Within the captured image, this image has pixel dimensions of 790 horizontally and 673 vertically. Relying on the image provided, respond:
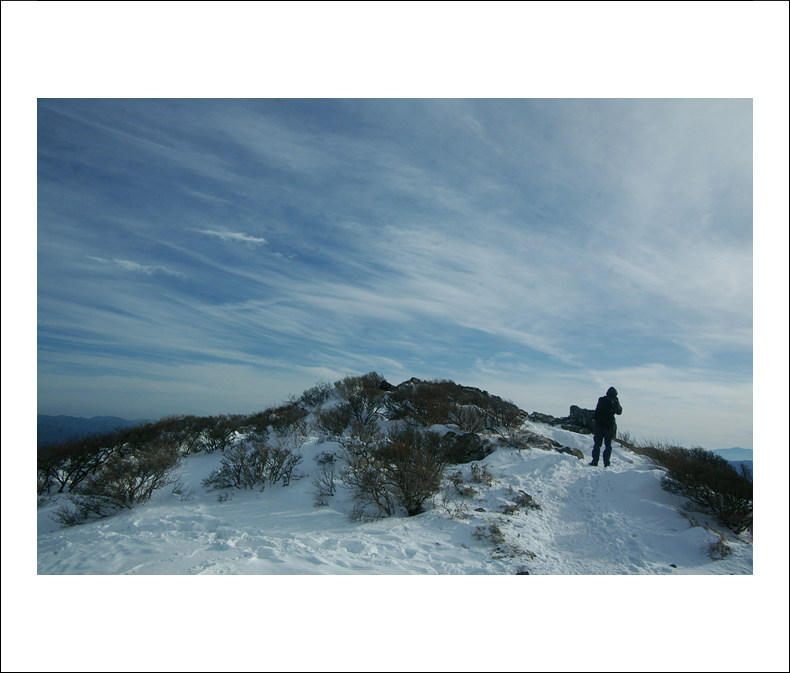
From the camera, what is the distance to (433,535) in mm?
5793

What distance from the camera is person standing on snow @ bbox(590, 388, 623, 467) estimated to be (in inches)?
369

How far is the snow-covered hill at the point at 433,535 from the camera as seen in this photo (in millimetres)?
4887

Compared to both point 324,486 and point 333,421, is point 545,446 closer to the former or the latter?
point 324,486

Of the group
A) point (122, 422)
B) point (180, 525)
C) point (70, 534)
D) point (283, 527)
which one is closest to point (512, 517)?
point (283, 527)

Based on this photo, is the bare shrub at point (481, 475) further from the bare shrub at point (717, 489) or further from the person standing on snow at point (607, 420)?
the bare shrub at point (717, 489)

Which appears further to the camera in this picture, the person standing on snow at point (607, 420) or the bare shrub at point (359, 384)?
the bare shrub at point (359, 384)

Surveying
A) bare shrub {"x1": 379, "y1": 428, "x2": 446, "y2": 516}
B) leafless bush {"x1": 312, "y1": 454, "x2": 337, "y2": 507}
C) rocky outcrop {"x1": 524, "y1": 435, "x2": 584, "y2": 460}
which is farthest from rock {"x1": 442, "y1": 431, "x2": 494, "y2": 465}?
leafless bush {"x1": 312, "y1": 454, "x2": 337, "y2": 507}

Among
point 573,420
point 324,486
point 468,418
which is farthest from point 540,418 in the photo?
point 324,486

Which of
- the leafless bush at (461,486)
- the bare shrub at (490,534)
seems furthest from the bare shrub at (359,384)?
the bare shrub at (490,534)

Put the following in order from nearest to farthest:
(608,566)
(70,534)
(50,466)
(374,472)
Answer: (608,566), (70,534), (374,472), (50,466)

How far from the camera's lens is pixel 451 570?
4727mm

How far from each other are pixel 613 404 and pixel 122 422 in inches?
640

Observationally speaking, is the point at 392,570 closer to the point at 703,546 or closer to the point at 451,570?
the point at 451,570

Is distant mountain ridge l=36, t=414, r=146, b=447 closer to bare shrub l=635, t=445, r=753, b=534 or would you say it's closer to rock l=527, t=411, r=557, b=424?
bare shrub l=635, t=445, r=753, b=534
